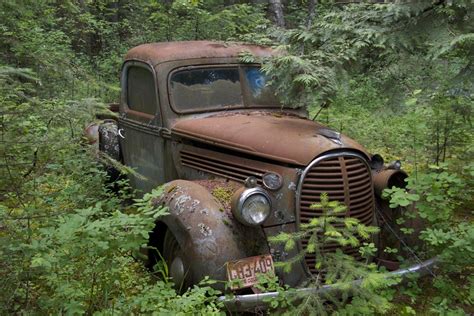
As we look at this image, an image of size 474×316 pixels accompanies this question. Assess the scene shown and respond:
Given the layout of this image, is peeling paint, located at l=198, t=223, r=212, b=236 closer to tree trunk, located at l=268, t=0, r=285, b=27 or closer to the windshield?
the windshield

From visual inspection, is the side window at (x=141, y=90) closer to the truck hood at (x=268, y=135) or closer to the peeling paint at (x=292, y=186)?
the truck hood at (x=268, y=135)

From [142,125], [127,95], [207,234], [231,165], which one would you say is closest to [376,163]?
[231,165]

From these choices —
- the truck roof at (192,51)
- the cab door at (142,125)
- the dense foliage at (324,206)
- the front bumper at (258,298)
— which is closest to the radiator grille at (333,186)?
the dense foliage at (324,206)

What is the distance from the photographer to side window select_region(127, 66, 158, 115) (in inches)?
198

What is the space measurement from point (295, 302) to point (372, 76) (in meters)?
2.34

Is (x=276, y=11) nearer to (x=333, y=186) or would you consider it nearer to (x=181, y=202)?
(x=333, y=186)

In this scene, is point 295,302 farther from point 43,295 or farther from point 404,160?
point 404,160

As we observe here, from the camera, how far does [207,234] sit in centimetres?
347

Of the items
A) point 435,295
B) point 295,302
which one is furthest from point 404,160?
point 295,302

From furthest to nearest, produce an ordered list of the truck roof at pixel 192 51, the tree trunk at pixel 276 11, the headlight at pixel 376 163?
the tree trunk at pixel 276 11
the truck roof at pixel 192 51
the headlight at pixel 376 163

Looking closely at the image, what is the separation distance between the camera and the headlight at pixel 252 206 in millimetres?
3465

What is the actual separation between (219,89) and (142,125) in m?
0.97

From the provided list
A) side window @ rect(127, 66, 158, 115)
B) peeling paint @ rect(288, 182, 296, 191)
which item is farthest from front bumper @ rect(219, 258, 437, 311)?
side window @ rect(127, 66, 158, 115)

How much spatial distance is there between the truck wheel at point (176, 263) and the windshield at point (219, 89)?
1.43 m
